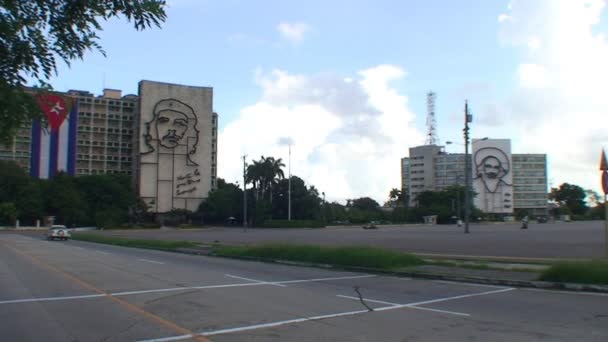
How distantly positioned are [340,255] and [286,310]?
1021cm

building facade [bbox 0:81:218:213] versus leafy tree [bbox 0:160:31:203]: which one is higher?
building facade [bbox 0:81:218:213]

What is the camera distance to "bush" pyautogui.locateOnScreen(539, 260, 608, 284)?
12914 millimetres

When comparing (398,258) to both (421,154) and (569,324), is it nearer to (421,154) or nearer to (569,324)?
(569,324)

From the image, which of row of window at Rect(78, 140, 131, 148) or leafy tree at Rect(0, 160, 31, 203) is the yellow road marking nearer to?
leafy tree at Rect(0, 160, 31, 203)

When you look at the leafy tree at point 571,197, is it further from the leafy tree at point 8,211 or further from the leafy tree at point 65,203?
the leafy tree at point 8,211

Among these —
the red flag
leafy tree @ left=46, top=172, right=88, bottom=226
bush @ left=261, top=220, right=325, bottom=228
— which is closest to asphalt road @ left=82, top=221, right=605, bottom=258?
the red flag

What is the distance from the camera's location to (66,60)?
8.04 metres

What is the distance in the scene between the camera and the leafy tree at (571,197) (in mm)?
182875

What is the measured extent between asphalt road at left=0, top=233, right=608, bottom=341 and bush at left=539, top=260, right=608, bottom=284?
37.5 inches

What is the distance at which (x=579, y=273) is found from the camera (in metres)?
13.3

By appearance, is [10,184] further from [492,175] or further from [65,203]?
[492,175]

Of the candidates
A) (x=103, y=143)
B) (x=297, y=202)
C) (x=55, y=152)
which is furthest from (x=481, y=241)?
(x=103, y=143)

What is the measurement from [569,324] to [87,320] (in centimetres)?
847

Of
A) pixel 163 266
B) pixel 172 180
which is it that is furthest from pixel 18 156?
pixel 163 266
